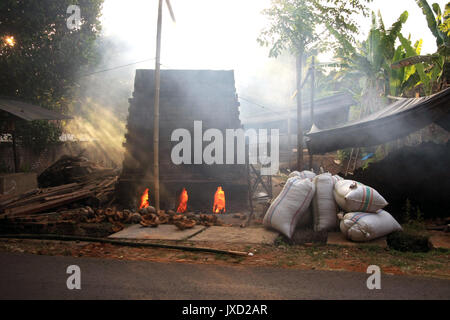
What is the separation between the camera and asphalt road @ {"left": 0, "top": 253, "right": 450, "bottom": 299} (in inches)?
150

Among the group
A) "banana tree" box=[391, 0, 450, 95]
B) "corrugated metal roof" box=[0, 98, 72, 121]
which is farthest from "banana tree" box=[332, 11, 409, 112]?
"corrugated metal roof" box=[0, 98, 72, 121]

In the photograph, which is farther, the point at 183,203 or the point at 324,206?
the point at 183,203

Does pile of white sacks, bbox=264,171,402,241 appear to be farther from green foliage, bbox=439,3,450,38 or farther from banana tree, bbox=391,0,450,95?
green foliage, bbox=439,3,450,38

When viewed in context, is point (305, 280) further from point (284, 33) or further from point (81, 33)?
point (81, 33)

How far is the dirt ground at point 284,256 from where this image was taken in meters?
5.15

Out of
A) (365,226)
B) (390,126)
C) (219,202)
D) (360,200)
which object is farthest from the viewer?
(219,202)

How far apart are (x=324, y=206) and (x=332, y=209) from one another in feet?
0.53

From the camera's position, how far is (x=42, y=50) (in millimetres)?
14750

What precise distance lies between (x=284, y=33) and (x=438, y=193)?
Answer: 9252mm

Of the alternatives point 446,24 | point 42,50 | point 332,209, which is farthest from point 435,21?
point 42,50

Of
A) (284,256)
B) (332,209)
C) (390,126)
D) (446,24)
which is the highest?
(446,24)

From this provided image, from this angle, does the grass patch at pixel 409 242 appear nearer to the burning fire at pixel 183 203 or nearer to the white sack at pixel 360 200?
the white sack at pixel 360 200

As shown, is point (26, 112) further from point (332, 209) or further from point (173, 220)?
point (332, 209)

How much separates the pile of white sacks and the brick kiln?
4.42 metres
